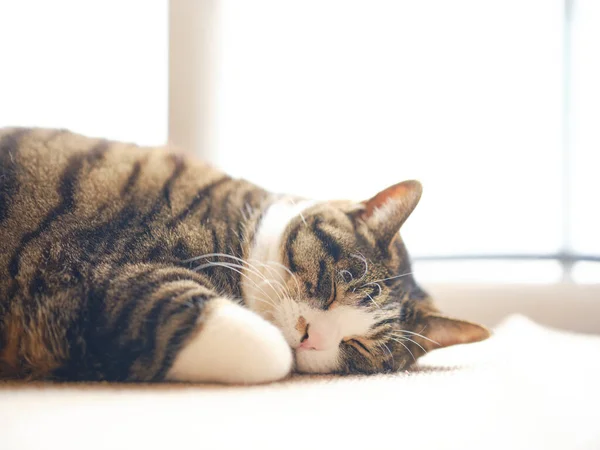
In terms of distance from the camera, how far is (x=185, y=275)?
0.95m

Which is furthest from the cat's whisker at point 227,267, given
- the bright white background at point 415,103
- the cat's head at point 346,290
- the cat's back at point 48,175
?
the bright white background at point 415,103

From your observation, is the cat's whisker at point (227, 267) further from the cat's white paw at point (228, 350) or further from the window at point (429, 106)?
the window at point (429, 106)

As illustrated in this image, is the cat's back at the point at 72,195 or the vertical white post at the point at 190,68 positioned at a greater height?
the vertical white post at the point at 190,68

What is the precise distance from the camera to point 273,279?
1071 mm

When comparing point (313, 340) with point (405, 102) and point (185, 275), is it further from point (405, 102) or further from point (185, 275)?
point (405, 102)

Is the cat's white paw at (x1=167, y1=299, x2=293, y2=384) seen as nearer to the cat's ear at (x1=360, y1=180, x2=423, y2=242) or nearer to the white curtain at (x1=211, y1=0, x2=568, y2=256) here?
the cat's ear at (x1=360, y1=180, x2=423, y2=242)

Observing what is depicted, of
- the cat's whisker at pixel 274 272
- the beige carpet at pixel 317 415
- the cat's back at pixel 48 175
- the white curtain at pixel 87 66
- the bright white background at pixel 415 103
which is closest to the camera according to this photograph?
the beige carpet at pixel 317 415

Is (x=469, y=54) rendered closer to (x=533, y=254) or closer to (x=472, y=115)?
(x=472, y=115)

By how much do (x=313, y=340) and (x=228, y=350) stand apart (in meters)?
0.23

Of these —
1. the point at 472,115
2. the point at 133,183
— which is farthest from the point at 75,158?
the point at 472,115

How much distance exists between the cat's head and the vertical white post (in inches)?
35.2

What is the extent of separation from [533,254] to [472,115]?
62 centimetres

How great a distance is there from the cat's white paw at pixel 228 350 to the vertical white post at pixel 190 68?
124 centimetres

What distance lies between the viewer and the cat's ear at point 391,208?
112 centimetres
